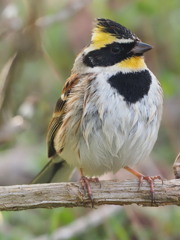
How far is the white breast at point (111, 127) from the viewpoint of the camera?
16.0 feet

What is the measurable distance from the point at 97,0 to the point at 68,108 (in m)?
2.06

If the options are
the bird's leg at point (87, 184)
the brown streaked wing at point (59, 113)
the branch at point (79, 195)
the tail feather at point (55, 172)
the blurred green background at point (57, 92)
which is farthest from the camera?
the blurred green background at point (57, 92)

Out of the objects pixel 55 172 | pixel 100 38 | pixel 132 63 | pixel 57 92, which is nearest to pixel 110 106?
pixel 132 63

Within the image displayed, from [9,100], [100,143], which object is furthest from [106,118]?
[9,100]

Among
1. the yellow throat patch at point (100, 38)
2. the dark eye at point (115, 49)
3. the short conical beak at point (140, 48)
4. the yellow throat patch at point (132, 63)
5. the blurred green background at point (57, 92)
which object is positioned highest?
the yellow throat patch at point (100, 38)

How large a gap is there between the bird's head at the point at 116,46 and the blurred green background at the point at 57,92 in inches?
35.1

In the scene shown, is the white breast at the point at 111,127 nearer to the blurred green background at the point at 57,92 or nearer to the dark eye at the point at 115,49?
the dark eye at the point at 115,49

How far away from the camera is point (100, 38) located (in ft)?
16.7

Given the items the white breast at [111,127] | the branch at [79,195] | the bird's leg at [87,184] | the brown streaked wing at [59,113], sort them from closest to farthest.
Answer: the branch at [79,195], the bird's leg at [87,184], the white breast at [111,127], the brown streaked wing at [59,113]

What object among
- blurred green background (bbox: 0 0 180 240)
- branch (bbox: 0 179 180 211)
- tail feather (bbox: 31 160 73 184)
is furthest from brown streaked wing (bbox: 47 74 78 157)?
branch (bbox: 0 179 180 211)

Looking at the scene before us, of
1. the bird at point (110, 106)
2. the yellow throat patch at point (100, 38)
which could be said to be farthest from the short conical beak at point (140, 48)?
the yellow throat patch at point (100, 38)

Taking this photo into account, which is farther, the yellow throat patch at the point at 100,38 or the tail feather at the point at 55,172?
the tail feather at the point at 55,172

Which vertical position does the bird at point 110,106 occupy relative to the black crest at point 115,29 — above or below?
below

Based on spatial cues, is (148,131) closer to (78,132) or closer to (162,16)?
(78,132)
